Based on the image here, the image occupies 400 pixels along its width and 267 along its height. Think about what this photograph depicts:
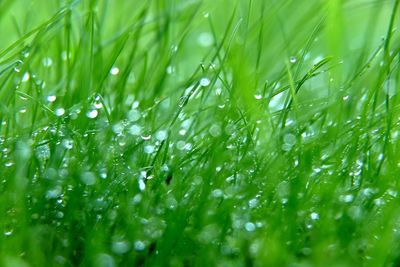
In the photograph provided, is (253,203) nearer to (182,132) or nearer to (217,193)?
(217,193)

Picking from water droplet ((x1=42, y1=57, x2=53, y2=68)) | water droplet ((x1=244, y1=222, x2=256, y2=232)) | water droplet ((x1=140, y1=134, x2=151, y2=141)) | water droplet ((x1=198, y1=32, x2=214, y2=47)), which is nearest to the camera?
water droplet ((x1=244, y1=222, x2=256, y2=232))

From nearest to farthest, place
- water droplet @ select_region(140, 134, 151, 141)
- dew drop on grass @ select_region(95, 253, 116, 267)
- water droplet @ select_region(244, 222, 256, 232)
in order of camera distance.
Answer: dew drop on grass @ select_region(95, 253, 116, 267) < water droplet @ select_region(244, 222, 256, 232) < water droplet @ select_region(140, 134, 151, 141)

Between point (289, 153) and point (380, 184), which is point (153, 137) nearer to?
point (289, 153)

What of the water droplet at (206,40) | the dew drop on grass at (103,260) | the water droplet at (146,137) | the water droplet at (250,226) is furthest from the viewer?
the water droplet at (206,40)

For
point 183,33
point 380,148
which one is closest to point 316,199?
point 380,148

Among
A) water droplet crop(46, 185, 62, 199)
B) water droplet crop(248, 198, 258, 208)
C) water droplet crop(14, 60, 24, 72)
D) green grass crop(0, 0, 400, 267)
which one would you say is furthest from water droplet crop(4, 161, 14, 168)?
water droplet crop(248, 198, 258, 208)

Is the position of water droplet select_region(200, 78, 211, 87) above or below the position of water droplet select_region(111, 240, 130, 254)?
above

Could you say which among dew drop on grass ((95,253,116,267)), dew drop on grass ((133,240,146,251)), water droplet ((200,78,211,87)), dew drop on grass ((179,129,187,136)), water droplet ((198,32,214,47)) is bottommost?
dew drop on grass ((95,253,116,267))

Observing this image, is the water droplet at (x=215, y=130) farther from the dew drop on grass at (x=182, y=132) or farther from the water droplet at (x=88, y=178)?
the water droplet at (x=88, y=178)

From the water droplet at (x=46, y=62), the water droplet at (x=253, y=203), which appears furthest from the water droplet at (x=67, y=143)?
the water droplet at (x=46, y=62)

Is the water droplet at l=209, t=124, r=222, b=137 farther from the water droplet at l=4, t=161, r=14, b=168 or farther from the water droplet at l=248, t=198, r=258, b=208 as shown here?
the water droplet at l=4, t=161, r=14, b=168

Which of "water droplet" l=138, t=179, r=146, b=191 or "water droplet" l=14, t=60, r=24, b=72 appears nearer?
"water droplet" l=138, t=179, r=146, b=191

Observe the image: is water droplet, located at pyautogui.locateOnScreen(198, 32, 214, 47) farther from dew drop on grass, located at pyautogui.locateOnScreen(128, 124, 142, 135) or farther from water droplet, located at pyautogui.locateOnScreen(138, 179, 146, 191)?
water droplet, located at pyautogui.locateOnScreen(138, 179, 146, 191)
